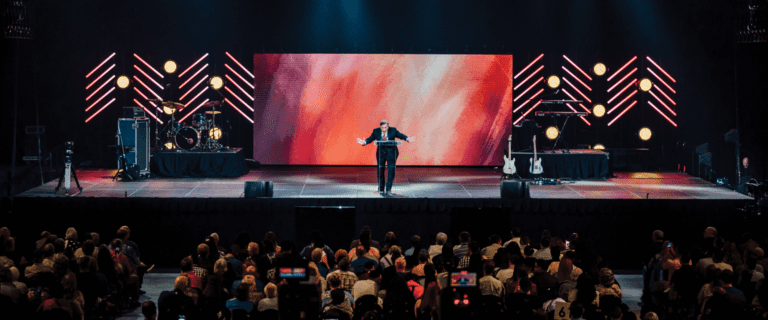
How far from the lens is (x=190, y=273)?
746cm

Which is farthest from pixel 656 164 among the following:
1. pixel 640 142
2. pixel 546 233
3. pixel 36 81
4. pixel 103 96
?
pixel 36 81

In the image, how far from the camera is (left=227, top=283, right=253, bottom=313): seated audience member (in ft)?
21.1

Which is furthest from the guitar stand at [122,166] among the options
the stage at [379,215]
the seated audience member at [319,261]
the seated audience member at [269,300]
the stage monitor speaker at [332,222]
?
the seated audience member at [269,300]

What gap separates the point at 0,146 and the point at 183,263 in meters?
11.7

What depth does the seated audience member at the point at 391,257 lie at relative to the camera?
7797 mm

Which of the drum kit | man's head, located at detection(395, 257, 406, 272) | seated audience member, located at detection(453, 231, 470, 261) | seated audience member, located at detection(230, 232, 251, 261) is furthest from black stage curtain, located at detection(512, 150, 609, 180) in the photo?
man's head, located at detection(395, 257, 406, 272)

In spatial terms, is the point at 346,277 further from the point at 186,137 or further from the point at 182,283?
the point at 186,137

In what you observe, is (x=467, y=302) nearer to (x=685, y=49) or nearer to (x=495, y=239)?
(x=495, y=239)

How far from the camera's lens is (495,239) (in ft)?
28.8

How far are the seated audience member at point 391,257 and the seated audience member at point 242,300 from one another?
1.59 meters

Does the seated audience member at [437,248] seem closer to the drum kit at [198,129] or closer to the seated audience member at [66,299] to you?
the seated audience member at [66,299]

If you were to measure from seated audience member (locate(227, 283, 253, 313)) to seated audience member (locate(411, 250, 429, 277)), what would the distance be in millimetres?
1746

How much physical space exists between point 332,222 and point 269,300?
4.32 meters

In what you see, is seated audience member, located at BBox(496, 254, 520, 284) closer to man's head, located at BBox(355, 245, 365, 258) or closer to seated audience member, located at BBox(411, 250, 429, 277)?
seated audience member, located at BBox(411, 250, 429, 277)
